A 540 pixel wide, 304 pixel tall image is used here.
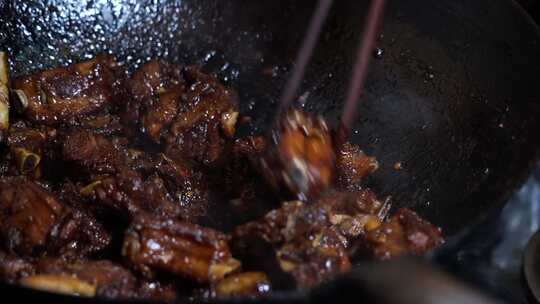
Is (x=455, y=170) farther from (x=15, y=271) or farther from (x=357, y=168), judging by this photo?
(x=15, y=271)

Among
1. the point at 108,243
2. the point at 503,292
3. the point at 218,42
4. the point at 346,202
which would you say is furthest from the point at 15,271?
the point at 503,292

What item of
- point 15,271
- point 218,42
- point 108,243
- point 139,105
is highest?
point 218,42

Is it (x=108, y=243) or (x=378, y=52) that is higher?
(x=378, y=52)

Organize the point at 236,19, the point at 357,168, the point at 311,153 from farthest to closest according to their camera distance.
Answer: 1. the point at 236,19
2. the point at 357,168
3. the point at 311,153

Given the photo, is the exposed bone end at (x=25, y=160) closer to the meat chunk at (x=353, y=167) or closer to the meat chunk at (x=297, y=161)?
the meat chunk at (x=297, y=161)

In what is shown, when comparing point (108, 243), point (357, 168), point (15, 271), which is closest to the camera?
point (15, 271)

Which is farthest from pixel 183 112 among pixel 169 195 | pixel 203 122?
pixel 169 195

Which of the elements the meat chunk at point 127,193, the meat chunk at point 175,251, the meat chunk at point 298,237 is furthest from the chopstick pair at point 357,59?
the meat chunk at point 127,193

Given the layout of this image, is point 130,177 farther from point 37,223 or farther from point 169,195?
point 37,223
